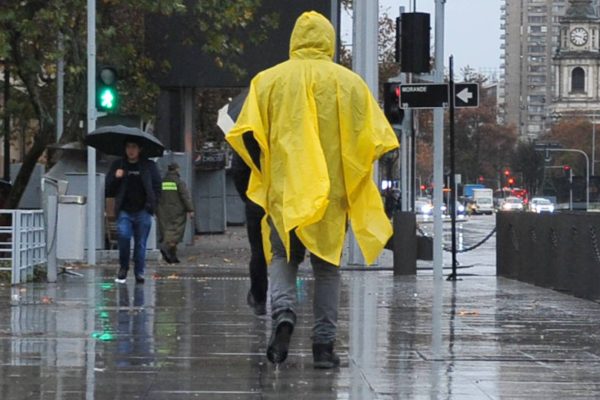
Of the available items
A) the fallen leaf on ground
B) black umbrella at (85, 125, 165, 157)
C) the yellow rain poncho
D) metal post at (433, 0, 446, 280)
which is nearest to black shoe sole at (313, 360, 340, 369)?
the yellow rain poncho

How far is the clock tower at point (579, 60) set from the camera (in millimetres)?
193125

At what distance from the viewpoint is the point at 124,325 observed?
11.3m

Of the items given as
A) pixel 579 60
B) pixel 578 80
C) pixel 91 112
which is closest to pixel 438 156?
pixel 91 112

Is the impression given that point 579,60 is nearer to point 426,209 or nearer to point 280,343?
point 426,209

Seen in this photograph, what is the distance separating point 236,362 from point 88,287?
7241 mm

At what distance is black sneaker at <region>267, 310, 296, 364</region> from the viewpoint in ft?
28.9

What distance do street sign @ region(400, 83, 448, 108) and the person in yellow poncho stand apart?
8142mm

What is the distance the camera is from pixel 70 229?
685 inches

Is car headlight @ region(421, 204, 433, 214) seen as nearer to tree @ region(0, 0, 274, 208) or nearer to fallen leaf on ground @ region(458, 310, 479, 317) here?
tree @ region(0, 0, 274, 208)

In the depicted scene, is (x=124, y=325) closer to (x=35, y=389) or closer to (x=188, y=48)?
(x=35, y=389)

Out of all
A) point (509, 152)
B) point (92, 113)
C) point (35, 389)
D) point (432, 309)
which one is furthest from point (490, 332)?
point (509, 152)

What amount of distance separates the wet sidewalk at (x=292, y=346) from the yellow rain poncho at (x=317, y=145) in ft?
2.83

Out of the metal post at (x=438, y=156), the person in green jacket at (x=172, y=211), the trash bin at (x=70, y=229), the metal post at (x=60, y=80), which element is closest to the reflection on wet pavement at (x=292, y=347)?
the trash bin at (x=70, y=229)

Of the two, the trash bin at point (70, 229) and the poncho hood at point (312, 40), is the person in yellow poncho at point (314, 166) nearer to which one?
the poncho hood at point (312, 40)
